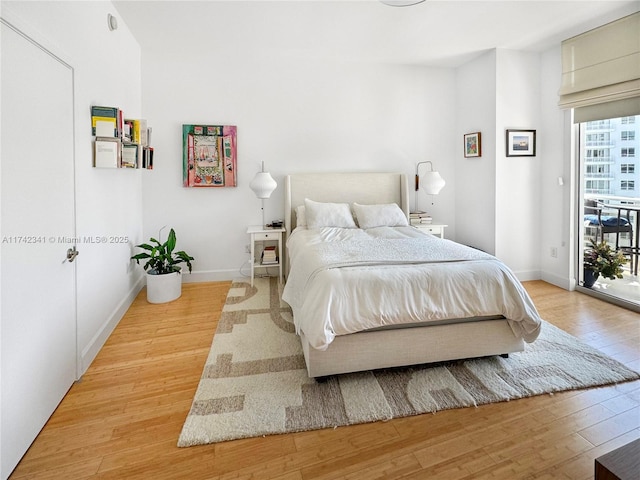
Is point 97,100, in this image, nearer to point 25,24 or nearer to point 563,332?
point 25,24

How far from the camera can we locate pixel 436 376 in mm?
2174

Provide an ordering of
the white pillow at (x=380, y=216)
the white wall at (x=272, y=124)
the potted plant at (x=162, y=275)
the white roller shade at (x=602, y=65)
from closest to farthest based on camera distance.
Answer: the white roller shade at (x=602, y=65)
the potted plant at (x=162, y=275)
the white pillow at (x=380, y=216)
the white wall at (x=272, y=124)

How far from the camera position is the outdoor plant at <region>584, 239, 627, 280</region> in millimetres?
3531

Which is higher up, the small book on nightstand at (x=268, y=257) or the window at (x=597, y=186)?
the window at (x=597, y=186)

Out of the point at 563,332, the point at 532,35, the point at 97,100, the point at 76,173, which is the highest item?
the point at 532,35

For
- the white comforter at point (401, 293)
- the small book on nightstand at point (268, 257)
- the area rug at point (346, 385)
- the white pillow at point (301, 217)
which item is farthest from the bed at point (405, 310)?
the small book on nightstand at point (268, 257)

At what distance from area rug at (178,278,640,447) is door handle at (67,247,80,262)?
1073 millimetres

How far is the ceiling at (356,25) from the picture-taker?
296cm

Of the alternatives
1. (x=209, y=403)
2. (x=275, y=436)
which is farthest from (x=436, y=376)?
(x=209, y=403)

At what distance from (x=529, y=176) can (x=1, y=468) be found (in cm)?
499

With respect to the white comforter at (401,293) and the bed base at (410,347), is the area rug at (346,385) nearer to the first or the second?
the bed base at (410,347)

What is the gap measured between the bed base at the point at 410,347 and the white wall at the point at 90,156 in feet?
5.34

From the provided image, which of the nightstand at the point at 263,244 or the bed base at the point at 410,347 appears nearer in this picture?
the bed base at the point at 410,347

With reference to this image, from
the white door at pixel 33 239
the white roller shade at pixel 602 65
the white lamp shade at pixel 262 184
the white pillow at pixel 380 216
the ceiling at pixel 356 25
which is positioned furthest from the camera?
the white pillow at pixel 380 216
